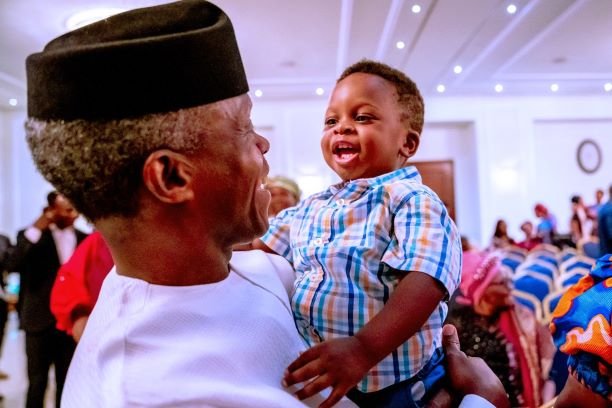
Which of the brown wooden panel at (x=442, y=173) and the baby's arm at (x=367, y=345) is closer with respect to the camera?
the baby's arm at (x=367, y=345)

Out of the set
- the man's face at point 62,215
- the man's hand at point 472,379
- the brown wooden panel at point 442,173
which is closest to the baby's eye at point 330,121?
the man's hand at point 472,379

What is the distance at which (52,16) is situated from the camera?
6.21 meters

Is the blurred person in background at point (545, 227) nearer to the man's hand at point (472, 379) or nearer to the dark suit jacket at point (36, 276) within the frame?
the dark suit jacket at point (36, 276)

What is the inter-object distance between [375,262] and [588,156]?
11.3 m

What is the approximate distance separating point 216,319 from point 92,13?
6264mm

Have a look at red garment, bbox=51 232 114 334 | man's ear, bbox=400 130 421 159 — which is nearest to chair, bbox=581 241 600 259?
man's ear, bbox=400 130 421 159

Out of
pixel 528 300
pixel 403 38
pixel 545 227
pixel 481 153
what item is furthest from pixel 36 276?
pixel 481 153

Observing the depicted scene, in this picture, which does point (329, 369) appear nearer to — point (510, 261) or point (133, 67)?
point (133, 67)

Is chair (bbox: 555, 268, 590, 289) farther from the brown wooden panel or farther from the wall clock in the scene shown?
the wall clock

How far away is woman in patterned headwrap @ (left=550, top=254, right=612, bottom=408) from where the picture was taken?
3.62 feet

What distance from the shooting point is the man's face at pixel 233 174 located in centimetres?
75

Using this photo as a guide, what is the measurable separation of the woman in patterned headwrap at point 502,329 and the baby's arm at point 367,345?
1198 mm

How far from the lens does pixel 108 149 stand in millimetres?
691

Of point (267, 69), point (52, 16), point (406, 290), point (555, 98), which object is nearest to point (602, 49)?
point (555, 98)
